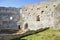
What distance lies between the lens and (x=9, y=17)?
79.7 ft

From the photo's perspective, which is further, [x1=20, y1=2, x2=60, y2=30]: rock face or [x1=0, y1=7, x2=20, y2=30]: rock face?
[x1=0, y1=7, x2=20, y2=30]: rock face

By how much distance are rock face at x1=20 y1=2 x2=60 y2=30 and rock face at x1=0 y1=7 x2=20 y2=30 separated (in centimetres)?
320

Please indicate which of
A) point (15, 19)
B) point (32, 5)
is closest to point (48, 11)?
point (32, 5)

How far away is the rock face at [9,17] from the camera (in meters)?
23.6

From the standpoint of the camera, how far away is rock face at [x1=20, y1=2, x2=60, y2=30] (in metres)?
15.5

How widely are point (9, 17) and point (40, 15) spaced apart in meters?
7.96

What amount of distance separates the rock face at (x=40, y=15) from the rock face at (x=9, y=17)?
3201 mm

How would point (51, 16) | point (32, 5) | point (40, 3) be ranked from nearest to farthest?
point (51, 16), point (40, 3), point (32, 5)

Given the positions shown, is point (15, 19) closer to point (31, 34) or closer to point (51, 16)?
point (51, 16)

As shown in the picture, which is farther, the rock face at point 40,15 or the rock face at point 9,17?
the rock face at point 9,17

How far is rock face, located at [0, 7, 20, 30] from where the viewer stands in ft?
77.6

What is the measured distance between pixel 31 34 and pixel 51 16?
15.2 feet

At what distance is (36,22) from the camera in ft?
Result: 59.6

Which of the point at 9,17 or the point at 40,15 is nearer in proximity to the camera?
the point at 40,15
